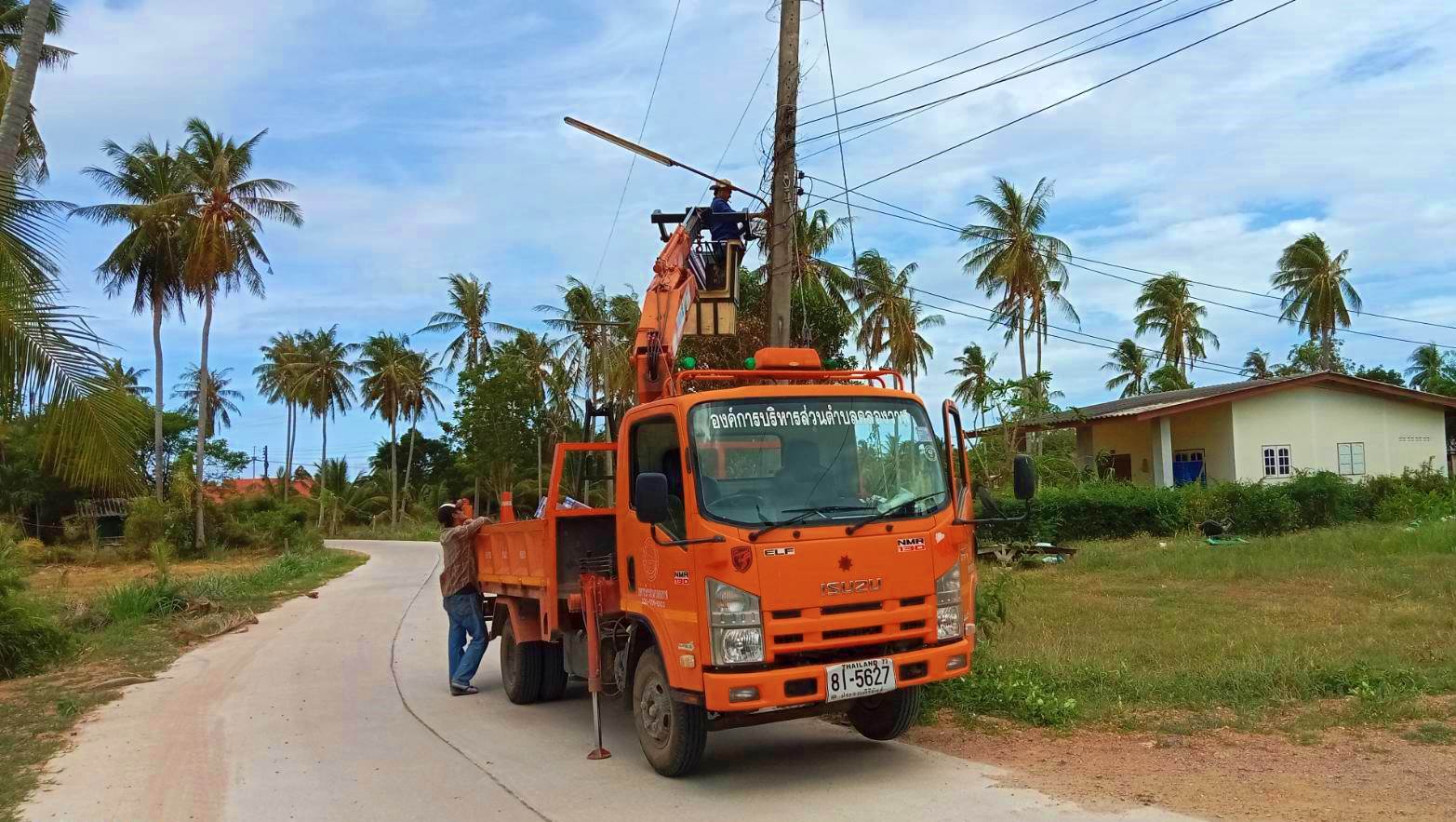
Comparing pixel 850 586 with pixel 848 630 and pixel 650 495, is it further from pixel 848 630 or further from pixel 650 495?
pixel 650 495

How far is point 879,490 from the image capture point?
22.4 ft

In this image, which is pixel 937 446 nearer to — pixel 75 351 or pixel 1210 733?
pixel 1210 733

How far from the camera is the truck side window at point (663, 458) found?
668 cm

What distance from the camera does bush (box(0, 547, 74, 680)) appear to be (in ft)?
39.9

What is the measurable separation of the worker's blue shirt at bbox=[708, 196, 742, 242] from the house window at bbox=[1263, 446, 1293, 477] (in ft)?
78.7

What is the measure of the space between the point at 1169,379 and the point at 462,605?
50.7 meters

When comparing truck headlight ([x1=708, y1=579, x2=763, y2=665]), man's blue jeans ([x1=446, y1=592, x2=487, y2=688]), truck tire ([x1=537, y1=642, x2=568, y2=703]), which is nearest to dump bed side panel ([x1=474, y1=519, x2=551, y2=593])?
man's blue jeans ([x1=446, y1=592, x2=487, y2=688])

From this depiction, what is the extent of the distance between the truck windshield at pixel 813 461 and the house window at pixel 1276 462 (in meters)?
26.0

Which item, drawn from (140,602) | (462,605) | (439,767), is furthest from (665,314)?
(140,602)

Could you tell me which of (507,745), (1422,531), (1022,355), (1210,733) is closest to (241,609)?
(507,745)

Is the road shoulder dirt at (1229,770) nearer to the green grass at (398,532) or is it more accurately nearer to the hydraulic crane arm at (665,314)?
the hydraulic crane arm at (665,314)

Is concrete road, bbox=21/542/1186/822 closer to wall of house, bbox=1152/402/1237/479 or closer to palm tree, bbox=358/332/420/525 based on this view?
wall of house, bbox=1152/402/1237/479

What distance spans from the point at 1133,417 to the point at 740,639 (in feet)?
81.3

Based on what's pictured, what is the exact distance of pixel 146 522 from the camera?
39281mm
